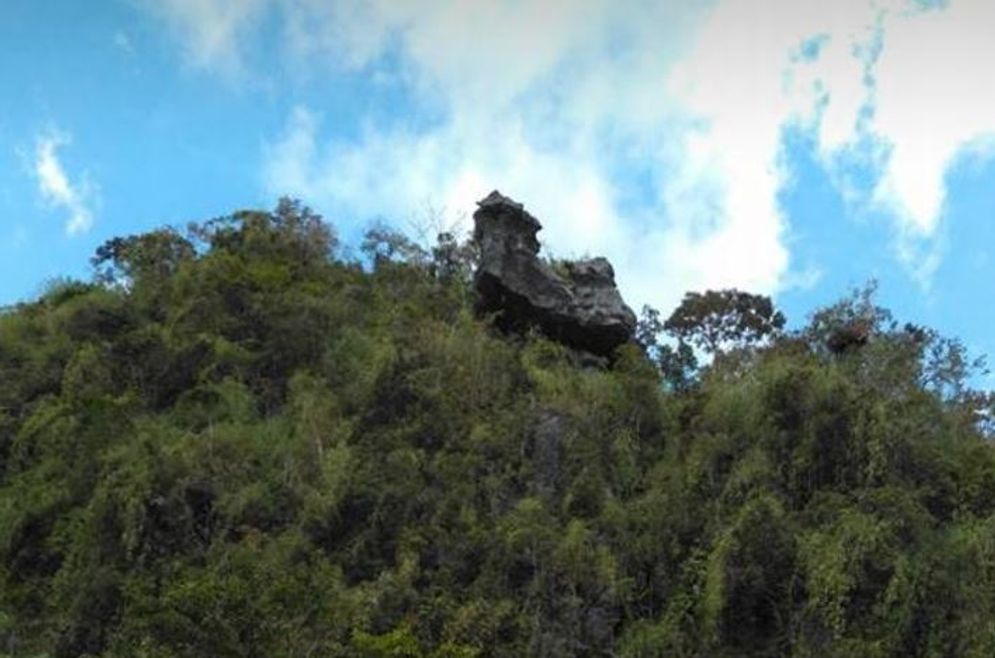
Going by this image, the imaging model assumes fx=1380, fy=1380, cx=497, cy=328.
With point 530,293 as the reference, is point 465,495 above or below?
below

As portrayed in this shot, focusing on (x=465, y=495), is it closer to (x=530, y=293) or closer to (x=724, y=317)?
(x=530, y=293)

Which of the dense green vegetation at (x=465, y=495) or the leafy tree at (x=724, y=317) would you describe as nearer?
the dense green vegetation at (x=465, y=495)

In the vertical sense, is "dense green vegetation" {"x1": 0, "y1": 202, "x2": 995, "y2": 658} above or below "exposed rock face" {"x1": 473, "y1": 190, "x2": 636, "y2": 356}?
below

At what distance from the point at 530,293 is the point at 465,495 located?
6.18 m

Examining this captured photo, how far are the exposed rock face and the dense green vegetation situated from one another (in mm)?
647

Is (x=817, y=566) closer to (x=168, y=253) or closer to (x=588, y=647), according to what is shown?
(x=588, y=647)

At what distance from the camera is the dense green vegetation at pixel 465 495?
14.9 meters

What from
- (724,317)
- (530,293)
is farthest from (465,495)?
(724,317)

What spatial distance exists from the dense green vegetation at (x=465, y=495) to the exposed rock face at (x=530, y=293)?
25.5 inches

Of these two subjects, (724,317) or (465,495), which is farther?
(724,317)

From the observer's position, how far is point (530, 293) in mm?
22703

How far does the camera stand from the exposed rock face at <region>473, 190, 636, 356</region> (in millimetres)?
22656

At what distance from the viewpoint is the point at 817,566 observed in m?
15.2

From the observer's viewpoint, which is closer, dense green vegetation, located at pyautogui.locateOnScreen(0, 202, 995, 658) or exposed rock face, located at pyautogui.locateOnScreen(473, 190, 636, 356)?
dense green vegetation, located at pyautogui.locateOnScreen(0, 202, 995, 658)
